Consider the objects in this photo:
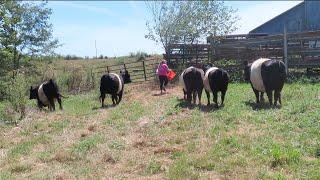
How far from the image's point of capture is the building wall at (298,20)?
30.2 m

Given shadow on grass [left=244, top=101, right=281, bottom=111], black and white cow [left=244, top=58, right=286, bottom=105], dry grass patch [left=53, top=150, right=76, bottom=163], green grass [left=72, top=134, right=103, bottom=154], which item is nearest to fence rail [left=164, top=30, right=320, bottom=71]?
shadow on grass [left=244, top=101, right=281, bottom=111]

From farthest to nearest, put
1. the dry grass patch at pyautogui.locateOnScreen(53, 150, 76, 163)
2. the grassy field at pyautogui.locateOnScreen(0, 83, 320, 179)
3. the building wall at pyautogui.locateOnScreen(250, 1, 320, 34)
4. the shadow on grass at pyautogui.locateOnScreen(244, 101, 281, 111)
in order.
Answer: the building wall at pyautogui.locateOnScreen(250, 1, 320, 34), the shadow on grass at pyautogui.locateOnScreen(244, 101, 281, 111), the dry grass patch at pyautogui.locateOnScreen(53, 150, 76, 163), the grassy field at pyautogui.locateOnScreen(0, 83, 320, 179)

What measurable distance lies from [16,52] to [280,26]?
1773cm

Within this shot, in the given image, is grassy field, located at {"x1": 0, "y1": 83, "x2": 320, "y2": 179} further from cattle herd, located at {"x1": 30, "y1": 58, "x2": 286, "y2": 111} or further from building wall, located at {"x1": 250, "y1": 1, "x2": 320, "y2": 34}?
building wall, located at {"x1": 250, "y1": 1, "x2": 320, "y2": 34}

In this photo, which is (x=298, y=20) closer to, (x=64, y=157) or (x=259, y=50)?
(x=259, y=50)

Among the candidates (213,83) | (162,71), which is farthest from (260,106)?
(162,71)

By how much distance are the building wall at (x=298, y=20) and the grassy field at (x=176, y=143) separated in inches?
649

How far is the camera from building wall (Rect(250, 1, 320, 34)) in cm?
3019

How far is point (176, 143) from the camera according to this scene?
32.6 ft

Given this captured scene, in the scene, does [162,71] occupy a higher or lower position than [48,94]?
higher

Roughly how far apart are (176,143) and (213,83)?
486 centimetres

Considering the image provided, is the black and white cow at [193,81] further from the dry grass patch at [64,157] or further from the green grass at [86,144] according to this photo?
the dry grass patch at [64,157]

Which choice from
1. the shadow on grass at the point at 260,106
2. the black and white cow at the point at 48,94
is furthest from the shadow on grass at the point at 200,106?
the black and white cow at the point at 48,94

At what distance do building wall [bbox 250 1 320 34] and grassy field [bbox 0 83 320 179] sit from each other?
1648cm
